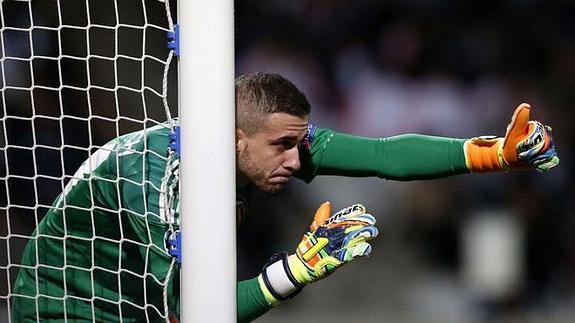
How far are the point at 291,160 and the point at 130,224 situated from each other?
36 cm

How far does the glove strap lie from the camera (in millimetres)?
2195

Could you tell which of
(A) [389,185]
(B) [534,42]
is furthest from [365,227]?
(B) [534,42]

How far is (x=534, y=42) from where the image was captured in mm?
4789

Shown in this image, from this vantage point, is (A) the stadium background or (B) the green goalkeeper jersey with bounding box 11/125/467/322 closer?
(B) the green goalkeeper jersey with bounding box 11/125/467/322

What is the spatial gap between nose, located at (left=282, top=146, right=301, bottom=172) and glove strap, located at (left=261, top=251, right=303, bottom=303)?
227 mm

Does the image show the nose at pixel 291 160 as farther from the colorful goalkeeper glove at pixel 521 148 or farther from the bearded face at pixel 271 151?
the colorful goalkeeper glove at pixel 521 148

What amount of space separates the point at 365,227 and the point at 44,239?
2.55ft

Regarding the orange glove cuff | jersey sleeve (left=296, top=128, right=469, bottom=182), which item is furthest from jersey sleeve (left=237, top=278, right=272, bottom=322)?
the orange glove cuff

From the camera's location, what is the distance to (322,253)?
7.06 feet

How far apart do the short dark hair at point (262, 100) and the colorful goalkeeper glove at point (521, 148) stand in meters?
0.41

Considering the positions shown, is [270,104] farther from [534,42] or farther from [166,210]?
[534,42]

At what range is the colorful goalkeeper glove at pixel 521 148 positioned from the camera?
2336 millimetres

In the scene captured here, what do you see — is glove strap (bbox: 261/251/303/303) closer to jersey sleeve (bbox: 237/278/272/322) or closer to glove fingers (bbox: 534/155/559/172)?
jersey sleeve (bbox: 237/278/272/322)

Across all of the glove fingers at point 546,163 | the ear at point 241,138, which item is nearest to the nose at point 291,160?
the ear at point 241,138
